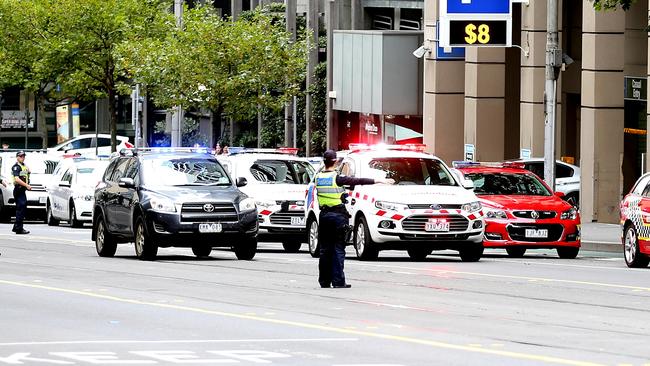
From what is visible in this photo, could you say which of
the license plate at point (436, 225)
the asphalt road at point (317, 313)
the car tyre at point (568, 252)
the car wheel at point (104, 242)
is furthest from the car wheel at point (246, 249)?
the car tyre at point (568, 252)

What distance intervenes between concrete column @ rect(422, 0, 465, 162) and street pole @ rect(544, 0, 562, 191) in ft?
50.1

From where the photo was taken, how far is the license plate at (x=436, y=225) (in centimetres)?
2612

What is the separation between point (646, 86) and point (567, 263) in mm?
14570

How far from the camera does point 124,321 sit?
650 inches

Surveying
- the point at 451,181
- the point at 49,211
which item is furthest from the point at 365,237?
the point at 49,211

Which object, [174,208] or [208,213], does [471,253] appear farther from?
[174,208]

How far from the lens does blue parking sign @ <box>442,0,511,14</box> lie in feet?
124

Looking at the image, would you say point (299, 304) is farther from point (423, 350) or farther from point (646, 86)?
point (646, 86)

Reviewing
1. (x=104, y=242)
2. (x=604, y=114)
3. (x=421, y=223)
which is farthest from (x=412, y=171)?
(x=604, y=114)

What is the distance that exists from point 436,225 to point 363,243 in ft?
4.43

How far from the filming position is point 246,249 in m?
27.2

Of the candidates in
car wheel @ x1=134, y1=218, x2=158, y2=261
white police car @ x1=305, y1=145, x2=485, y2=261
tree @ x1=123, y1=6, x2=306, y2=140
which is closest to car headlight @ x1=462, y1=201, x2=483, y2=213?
white police car @ x1=305, y1=145, x2=485, y2=261

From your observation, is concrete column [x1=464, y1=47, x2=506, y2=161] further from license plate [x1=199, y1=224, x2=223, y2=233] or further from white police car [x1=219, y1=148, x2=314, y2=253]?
license plate [x1=199, y1=224, x2=223, y2=233]

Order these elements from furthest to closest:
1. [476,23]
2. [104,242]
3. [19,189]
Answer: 1. [19,189]
2. [476,23]
3. [104,242]
